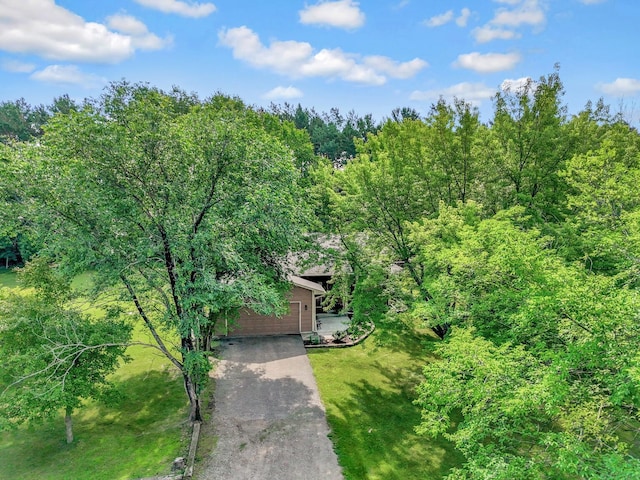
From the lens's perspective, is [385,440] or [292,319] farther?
[292,319]

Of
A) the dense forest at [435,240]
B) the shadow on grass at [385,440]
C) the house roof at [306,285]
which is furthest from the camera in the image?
the house roof at [306,285]

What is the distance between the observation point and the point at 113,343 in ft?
34.7

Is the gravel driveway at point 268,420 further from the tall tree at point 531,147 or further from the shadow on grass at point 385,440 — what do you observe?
the tall tree at point 531,147

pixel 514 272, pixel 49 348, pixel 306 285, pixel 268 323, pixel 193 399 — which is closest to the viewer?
pixel 514 272

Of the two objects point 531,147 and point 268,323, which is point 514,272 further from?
point 268,323

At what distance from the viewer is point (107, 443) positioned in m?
11.1

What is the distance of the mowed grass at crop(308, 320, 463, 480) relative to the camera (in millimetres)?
10375

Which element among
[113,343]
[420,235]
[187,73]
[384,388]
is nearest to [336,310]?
[384,388]

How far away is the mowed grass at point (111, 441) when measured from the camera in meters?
9.95

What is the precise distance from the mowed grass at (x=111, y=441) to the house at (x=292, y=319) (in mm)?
5185

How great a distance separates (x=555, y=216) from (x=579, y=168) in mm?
3556

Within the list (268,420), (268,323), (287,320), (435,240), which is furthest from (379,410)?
(268,323)

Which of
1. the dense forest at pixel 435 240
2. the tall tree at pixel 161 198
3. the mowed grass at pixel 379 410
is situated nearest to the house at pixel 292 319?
the mowed grass at pixel 379 410

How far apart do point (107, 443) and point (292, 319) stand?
9990mm
